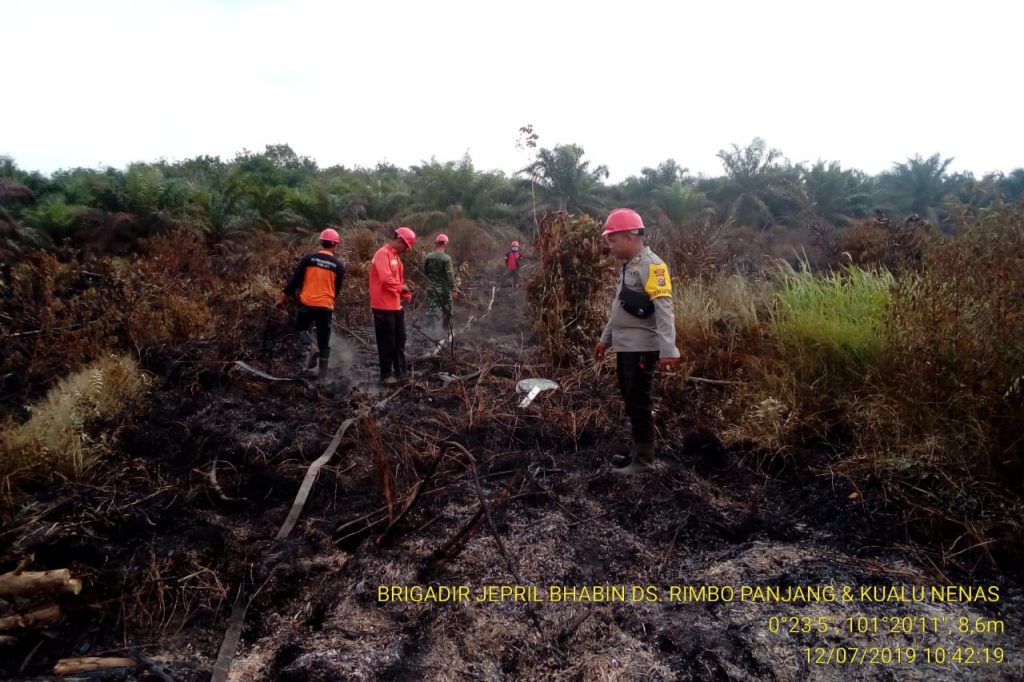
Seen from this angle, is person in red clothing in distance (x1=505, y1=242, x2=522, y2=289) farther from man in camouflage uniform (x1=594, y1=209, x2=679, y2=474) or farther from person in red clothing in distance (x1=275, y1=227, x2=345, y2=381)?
man in camouflage uniform (x1=594, y1=209, x2=679, y2=474)

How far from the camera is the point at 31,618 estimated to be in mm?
2611

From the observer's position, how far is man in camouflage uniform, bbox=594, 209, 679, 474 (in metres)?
3.60

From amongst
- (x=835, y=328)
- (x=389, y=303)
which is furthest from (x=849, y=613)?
(x=389, y=303)

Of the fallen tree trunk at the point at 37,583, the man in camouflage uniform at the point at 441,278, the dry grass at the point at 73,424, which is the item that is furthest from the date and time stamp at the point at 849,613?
the man in camouflage uniform at the point at 441,278

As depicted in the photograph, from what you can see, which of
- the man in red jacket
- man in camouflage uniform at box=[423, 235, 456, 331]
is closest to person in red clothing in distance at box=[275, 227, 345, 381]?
the man in red jacket

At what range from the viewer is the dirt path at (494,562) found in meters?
2.46

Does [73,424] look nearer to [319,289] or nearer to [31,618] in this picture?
[31,618]

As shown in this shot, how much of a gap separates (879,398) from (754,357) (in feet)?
3.71

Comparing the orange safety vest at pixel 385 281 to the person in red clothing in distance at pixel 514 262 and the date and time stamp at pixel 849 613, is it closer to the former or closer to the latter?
the date and time stamp at pixel 849 613

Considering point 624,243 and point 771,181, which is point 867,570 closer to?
point 624,243

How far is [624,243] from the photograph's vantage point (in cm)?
374

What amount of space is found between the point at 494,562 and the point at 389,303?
361 centimetres

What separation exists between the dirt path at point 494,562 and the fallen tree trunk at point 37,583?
127 mm

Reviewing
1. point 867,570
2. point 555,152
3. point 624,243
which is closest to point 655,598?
point 867,570
